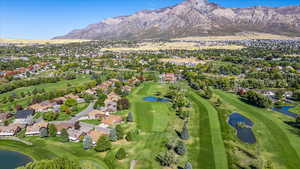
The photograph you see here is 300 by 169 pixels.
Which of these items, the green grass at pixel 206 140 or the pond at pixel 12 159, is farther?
the green grass at pixel 206 140

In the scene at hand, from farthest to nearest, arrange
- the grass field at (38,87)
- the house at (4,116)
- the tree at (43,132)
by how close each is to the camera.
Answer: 1. the grass field at (38,87)
2. the house at (4,116)
3. the tree at (43,132)

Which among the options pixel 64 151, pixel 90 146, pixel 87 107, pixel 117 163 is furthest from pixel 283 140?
pixel 87 107

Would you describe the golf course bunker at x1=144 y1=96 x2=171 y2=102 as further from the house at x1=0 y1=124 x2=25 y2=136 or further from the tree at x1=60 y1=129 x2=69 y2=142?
the house at x1=0 y1=124 x2=25 y2=136

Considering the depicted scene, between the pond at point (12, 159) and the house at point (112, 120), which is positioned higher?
the house at point (112, 120)

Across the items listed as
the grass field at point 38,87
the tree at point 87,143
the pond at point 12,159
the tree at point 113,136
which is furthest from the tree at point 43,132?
the grass field at point 38,87

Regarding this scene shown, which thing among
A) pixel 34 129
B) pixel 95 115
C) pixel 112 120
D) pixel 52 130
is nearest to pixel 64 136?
pixel 52 130

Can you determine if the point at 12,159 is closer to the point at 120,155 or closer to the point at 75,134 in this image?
the point at 75,134

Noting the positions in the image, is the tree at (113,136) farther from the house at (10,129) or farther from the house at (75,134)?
the house at (10,129)
